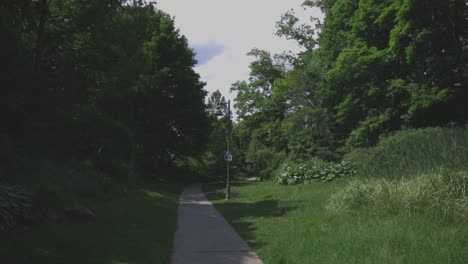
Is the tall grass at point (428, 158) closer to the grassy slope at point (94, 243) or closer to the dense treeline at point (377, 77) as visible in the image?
the grassy slope at point (94, 243)

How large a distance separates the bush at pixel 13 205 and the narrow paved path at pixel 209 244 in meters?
3.03

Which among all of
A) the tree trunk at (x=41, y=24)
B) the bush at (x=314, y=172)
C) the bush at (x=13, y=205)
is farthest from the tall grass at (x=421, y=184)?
A: the tree trunk at (x=41, y=24)

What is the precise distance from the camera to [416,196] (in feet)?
25.4

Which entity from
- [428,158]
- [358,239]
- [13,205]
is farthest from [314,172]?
[13,205]

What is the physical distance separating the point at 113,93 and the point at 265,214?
33.0 ft

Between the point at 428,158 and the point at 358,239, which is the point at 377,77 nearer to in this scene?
the point at 428,158

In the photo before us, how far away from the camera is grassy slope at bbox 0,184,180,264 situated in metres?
5.87

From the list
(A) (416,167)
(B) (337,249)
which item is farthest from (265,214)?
(B) (337,249)

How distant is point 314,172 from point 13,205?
1593 cm

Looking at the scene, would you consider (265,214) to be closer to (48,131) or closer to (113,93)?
Result: (48,131)

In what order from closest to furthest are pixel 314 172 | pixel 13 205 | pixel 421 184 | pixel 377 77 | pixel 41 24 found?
pixel 13 205 → pixel 421 184 → pixel 41 24 → pixel 314 172 → pixel 377 77

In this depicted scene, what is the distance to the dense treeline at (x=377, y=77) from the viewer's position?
18.9 meters

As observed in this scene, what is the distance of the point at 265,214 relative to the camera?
38.3 feet

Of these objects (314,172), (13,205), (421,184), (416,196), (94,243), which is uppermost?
(314,172)
